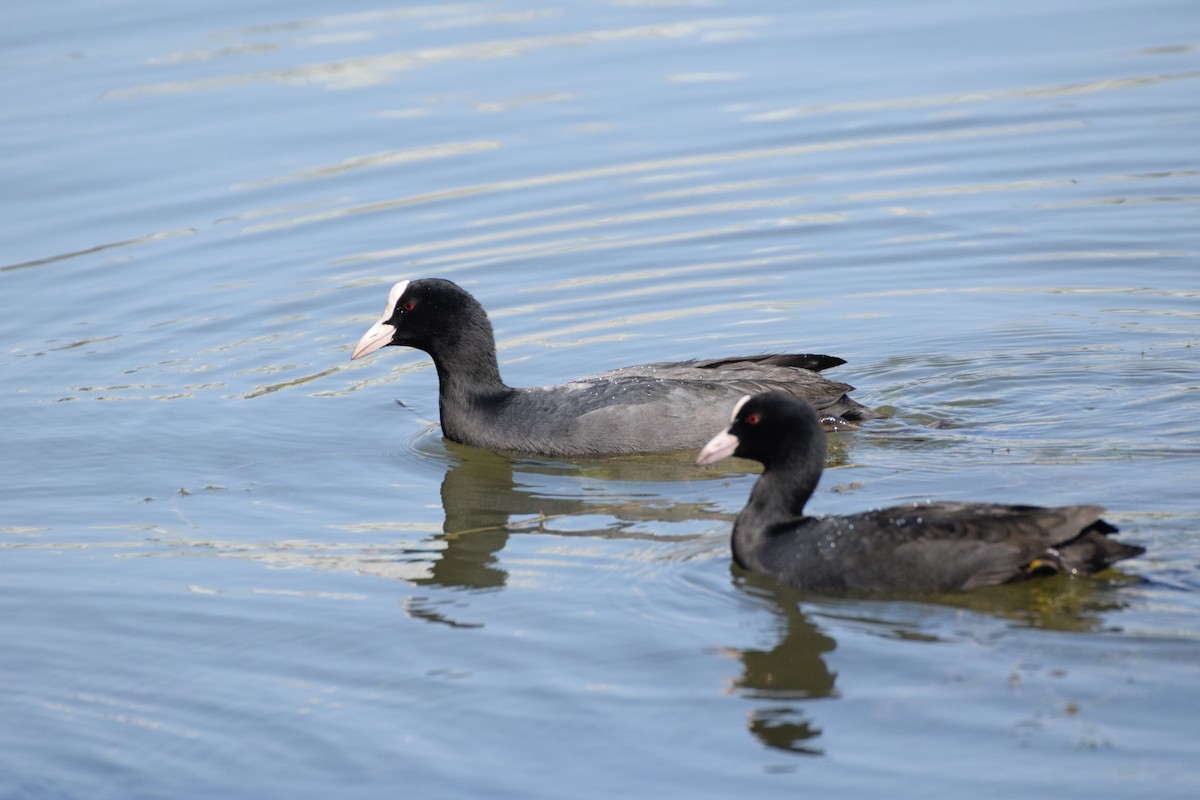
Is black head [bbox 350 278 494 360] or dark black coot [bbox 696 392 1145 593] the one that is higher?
black head [bbox 350 278 494 360]

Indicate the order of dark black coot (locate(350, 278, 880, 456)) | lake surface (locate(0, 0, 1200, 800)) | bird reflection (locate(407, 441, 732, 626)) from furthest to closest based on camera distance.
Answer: dark black coot (locate(350, 278, 880, 456)) → bird reflection (locate(407, 441, 732, 626)) → lake surface (locate(0, 0, 1200, 800))

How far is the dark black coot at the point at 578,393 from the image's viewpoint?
10.2 m

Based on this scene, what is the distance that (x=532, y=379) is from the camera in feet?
39.1

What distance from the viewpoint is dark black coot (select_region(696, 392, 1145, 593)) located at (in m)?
7.38

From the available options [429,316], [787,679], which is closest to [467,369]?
[429,316]

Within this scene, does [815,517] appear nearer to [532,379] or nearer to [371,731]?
[371,731]

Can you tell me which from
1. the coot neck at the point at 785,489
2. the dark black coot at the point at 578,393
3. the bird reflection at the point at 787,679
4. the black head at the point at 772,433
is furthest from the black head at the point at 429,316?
the bird reflection at the point at 787,679

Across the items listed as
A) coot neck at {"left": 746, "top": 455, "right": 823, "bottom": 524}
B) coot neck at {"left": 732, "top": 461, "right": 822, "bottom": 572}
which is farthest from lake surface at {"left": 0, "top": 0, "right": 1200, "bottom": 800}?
coot neck at {"left": 746, "top": 455, "right": 823, "bottom": 524}

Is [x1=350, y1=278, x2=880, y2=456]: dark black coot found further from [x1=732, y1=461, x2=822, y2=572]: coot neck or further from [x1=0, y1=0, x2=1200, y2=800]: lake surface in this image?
[x1=732, y1=461, x2=822, y2=572]: coot neck

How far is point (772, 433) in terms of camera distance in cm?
828

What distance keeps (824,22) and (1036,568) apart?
1391 cm

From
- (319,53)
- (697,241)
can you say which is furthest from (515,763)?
(319,53)

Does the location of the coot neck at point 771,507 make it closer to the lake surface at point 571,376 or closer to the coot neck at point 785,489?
the coot neck at point 785,489

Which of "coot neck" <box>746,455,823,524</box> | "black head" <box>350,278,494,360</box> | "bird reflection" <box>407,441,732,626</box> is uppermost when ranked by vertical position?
"black head" <box>350,278,494,360</box>
